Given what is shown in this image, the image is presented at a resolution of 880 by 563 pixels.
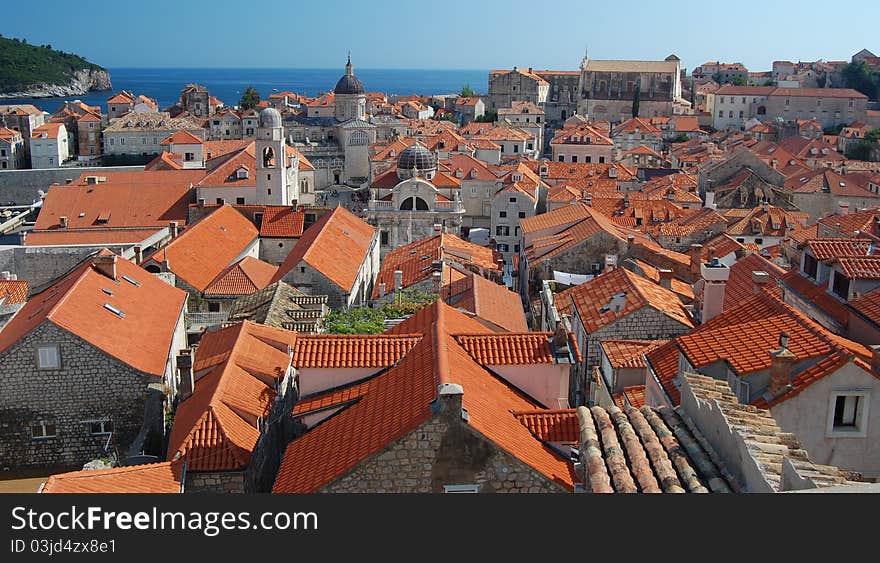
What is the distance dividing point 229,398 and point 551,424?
692 centimetres

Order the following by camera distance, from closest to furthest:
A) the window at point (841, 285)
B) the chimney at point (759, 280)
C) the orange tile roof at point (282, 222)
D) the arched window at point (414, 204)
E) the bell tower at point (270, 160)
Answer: the window at point (841, 285) < the chimney at point (759, 280) < the orange tile roof at point (282, 222) < the bell tower at point (270, 160) < the arched window at point (414, 204)

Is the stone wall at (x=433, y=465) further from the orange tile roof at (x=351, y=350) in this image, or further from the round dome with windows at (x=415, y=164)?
the round dome with windows at (x=415, y=164)

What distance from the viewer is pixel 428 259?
34.8 m

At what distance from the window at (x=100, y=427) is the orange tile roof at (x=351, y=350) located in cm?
734

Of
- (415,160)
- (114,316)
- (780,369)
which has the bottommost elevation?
(114,316)

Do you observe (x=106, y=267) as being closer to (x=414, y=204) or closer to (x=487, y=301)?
(x=487, y=301)

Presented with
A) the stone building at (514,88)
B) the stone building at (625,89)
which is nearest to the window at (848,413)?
the stone building at (625,89)

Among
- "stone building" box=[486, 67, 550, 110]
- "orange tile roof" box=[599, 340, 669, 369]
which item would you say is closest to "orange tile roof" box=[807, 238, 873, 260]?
"orange tile roof" box=[599, 340, 669, 369]

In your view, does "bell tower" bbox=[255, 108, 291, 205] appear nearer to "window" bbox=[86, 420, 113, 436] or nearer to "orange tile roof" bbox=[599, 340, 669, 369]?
"window" bbox=[86, 420, 113, 436]

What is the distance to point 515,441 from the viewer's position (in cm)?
1212

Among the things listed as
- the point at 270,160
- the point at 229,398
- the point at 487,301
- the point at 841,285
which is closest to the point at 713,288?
the point at 841,285

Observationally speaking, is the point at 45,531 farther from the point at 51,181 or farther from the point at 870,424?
the point at 51,181

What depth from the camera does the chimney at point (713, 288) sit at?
799 inches

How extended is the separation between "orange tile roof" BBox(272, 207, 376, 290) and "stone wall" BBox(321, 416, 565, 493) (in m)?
21.4
